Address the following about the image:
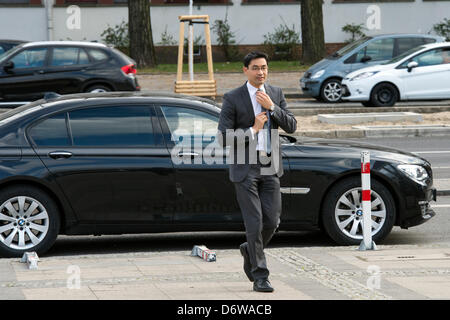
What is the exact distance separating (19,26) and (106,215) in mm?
31695

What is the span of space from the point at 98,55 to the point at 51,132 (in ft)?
43.4

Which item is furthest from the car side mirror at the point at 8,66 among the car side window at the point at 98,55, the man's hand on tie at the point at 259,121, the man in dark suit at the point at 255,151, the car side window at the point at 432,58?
the man's hand on tie at the point at 259,121

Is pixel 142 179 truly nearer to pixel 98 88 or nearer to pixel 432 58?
pixel 98 88

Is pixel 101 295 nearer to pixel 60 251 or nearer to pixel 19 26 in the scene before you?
pixel 60 251

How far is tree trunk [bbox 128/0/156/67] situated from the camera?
1340 inches

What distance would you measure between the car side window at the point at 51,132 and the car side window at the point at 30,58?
13337mm

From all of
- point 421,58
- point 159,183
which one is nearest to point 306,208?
point 159,183

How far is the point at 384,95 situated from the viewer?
79.3 feet

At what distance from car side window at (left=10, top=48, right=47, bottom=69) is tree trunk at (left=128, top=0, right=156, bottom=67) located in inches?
466

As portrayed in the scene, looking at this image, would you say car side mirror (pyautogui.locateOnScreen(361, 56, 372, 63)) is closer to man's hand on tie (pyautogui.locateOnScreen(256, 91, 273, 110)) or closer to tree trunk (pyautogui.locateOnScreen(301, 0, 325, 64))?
tree trunk (pyautogui.locateOnScreen(301, 0, 325, 64))

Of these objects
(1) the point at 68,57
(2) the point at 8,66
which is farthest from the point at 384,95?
(2) the point at 8,66

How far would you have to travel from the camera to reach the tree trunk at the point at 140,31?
3403cm

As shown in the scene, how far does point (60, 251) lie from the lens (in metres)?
9.71

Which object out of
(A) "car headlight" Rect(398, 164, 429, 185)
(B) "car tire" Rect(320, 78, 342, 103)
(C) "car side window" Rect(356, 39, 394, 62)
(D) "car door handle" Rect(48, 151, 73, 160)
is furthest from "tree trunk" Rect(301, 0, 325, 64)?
(D) "car door handle" Rect(48, 151, 73, 160)
